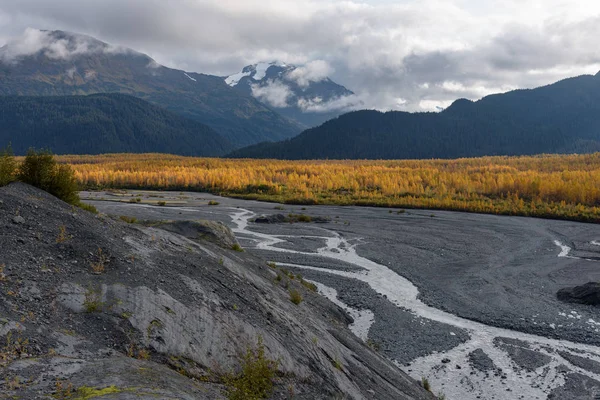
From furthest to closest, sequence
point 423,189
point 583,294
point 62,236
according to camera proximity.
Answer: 1. point 423,189
2. point 583,294
3. point 62,236

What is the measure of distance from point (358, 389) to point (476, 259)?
2237 centimetres

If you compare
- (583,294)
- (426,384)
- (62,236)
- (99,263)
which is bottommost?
(426,384)

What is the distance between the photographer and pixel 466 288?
2416cm

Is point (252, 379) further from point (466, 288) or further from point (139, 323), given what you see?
point (466, 288)

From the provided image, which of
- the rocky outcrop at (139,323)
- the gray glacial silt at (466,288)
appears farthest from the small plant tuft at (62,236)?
the gray glacial silt at (466,288)

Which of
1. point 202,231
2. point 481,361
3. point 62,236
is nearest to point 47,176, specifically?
point 62,236

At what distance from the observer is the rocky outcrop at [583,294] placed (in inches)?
851

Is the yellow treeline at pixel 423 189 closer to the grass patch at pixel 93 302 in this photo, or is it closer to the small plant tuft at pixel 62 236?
the small plant tuft at pixel 62 236

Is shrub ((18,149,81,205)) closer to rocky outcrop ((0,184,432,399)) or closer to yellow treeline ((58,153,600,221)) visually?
rocky outcrop ((0,184,432,399))

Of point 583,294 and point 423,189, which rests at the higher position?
point 423,189

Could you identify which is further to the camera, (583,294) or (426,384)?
(583,294)

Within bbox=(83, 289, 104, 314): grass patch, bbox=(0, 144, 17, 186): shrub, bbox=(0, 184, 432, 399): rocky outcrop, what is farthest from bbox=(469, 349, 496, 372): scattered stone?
bbox=(0, 144, 17, 186): shrub

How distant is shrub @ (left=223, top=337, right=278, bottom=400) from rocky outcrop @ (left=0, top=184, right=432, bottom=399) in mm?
154

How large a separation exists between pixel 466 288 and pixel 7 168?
65.7ft
